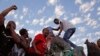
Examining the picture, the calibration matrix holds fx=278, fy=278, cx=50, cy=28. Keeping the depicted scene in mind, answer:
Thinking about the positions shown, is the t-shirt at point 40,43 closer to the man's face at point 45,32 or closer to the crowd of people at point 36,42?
the crowd of people at point 36,42

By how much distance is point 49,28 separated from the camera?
1118 cm

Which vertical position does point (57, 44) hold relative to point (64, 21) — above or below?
below

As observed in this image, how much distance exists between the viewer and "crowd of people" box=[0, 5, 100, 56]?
9344mm

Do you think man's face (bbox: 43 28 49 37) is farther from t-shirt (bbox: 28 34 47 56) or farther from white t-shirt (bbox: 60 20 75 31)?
white t-shirt (bbox: 60 20 75 31)

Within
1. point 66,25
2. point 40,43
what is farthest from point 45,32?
point 66,25

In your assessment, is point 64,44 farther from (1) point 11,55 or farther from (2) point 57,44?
(1) point 11,55

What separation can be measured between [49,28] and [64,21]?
3.67 feet

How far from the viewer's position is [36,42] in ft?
34.6

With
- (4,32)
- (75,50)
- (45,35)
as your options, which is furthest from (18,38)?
(75,50)

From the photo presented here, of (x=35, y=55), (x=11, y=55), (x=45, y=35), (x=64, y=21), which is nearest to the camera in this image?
(x=11, y=55)

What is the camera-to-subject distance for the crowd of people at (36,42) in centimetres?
934

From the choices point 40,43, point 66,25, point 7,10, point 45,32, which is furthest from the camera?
point 66,25

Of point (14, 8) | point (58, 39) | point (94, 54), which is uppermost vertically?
point (14, 8)

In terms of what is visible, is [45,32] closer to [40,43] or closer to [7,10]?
[40,43]
